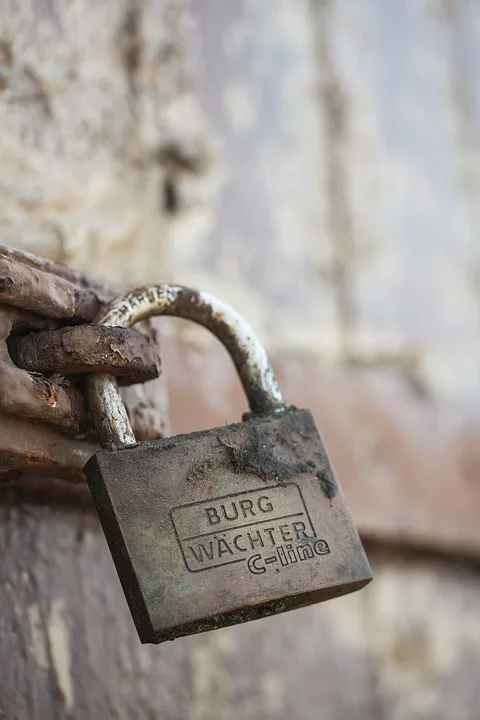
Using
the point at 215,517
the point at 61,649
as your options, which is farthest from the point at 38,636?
the point at 215,517

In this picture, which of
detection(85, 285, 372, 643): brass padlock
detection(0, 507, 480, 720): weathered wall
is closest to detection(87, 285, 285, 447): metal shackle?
detection(85, 285, 372, 643): brass padlock

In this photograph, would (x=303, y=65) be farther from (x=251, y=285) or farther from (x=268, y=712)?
(x=268, y=712)

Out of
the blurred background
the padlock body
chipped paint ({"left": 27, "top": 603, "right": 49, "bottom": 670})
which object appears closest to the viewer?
the padlock body

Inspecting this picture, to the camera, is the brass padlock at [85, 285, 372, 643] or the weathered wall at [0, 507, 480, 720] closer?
the brass padlock at [85, 285, 372, 643]

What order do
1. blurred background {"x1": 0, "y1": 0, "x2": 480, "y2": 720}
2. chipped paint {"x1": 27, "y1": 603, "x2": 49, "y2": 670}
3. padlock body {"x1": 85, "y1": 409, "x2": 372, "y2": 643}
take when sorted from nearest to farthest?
padlock body {"x1": 85, "y1": 409, "x2": 372, "y2": 643} → chipped paint {"x1": 27, "y1": 603, "x2": 49, "y2": 670} → blurred background {"x1": 0, "y1": 0, "x2": 480, "y2": 720}

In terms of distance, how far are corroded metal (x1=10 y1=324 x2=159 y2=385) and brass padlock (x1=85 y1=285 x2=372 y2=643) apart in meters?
0.03

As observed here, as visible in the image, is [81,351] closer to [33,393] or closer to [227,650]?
[33,393]

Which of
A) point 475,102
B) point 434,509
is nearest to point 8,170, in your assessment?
point 434,509

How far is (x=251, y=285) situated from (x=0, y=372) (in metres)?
0.60

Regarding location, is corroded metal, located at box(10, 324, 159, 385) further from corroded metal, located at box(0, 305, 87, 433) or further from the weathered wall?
the weathered wall

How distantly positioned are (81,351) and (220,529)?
0.14 meters

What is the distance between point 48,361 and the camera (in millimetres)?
571

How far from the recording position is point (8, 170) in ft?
2.68

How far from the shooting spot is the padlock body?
0.54m
